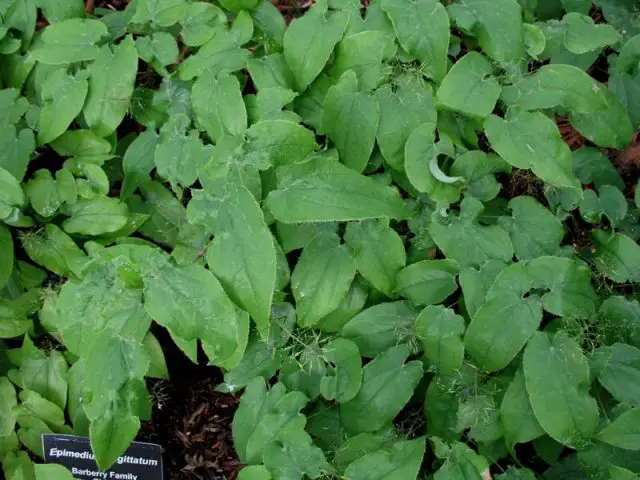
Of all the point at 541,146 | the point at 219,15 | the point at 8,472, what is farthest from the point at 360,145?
the point at 8,472

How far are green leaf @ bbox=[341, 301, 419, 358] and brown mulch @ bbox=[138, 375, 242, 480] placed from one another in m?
0.54

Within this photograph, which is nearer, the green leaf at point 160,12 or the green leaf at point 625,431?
the green leaf at point 625,431

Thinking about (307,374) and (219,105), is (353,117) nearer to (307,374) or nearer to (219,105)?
(219,105)

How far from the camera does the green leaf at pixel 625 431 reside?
1493 millimetres

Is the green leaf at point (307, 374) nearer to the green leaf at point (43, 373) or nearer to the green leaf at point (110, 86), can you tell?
the green leaf at point (43, 373)

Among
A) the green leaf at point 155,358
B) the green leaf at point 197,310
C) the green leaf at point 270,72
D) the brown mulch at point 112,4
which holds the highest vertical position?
the brown mulch at point 112,4

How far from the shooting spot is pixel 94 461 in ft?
6.24

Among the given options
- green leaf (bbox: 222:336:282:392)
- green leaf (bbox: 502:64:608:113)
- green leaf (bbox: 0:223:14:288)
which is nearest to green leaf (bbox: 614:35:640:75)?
green leaf (bbox: 502:64:608:113)

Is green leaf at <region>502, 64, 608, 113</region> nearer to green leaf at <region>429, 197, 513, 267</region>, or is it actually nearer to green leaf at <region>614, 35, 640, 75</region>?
green leaf at <region>614, 35, 640, 75</region>

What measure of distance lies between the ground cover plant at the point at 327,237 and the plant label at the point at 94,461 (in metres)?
0.10

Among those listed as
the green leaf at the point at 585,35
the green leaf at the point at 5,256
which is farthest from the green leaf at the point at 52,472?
the green leaf at the point at 585,35

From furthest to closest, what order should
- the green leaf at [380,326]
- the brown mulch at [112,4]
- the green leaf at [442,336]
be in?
the brown mulch at [112,4], the green leaf at [380,326], the green leaf at [442,336]

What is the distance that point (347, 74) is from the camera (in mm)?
1808

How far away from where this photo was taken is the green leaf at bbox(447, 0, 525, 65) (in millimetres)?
1859
